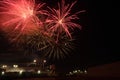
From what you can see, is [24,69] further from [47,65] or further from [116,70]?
[116,70]

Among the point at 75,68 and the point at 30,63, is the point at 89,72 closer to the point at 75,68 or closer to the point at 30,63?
the point at 75,68

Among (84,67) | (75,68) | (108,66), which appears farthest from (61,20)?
(75,68)

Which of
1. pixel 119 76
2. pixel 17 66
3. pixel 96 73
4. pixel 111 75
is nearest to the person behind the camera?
pixel 119 76

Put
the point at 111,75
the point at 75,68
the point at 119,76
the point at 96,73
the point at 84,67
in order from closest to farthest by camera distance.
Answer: the point at 119,76, the point at 111,75, the point at 96,73, the point at 84,67, the point at 75,68

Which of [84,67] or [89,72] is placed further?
[84,67]

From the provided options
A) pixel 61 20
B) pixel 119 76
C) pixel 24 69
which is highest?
pixel 24 69

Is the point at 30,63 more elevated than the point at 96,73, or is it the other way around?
the point at 30,63

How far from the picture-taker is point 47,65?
55.4 m

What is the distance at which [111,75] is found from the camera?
2283 centimetres

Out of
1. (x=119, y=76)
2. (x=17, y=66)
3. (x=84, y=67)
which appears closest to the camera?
(x=119, y=76)

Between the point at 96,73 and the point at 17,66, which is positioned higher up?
the point at 17,66

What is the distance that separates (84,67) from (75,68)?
4.58 meters

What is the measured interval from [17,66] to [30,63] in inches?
137

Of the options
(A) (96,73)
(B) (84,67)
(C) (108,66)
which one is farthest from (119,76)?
(B) (84,67)
